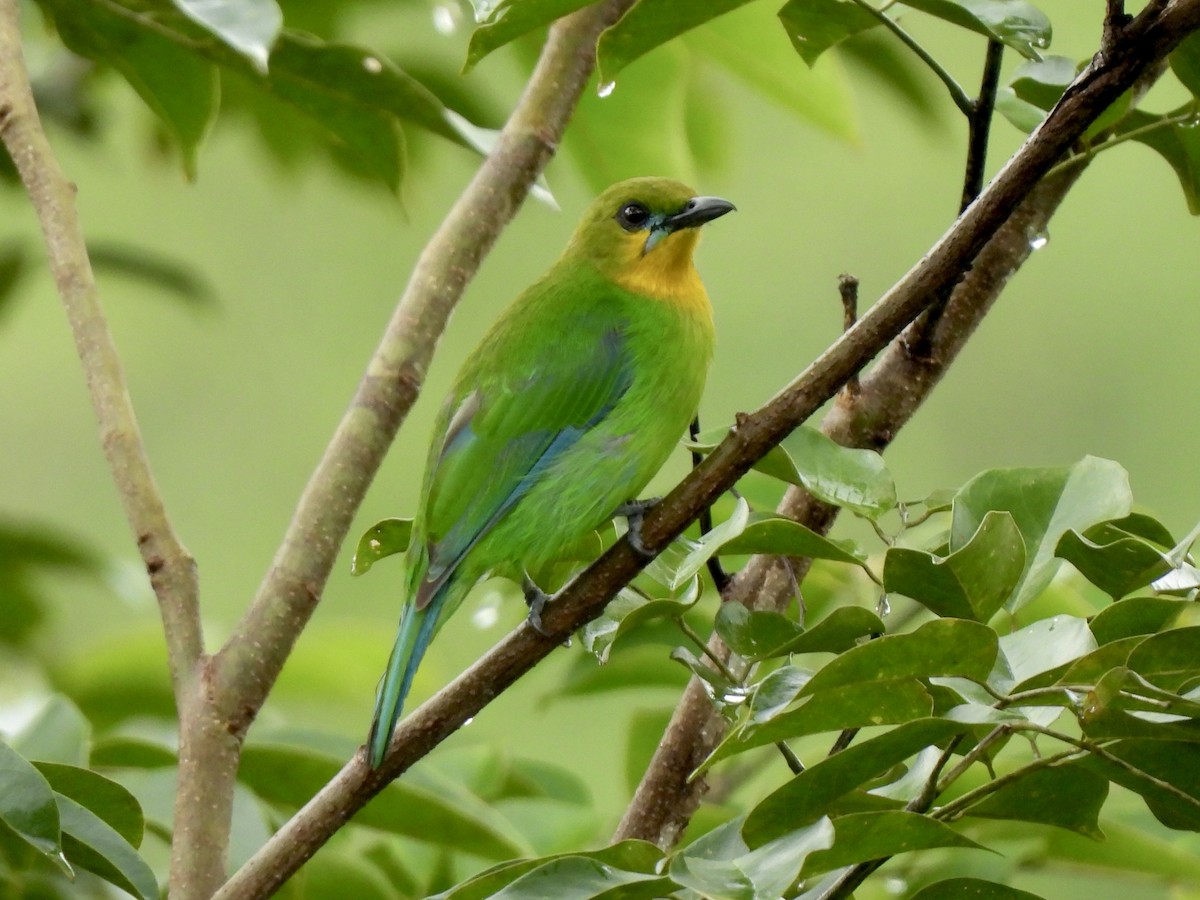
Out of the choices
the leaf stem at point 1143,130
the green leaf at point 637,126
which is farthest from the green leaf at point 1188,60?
the green leaf at point 637,126

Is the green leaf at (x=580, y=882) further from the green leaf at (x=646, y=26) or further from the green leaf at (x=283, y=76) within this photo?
the green leaf at (x=283, y=76)

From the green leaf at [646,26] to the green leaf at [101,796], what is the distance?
850mm

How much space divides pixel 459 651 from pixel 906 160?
388 centimetres

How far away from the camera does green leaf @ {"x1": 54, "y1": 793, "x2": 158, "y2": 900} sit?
1.37 m

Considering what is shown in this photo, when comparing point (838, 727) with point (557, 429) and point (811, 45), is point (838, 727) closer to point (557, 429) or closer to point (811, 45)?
point (811, 45)

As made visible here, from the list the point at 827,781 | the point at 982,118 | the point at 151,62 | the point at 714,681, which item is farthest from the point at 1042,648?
the point at 151,62

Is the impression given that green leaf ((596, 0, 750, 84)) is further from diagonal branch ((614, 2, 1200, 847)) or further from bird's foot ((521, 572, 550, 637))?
bird's foot ((521, 572, 550, 637))

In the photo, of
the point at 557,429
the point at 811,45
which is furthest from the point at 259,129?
the point at 811,45

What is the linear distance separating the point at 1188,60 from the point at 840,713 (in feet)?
2.58

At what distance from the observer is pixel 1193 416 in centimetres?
734

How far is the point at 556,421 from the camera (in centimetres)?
249

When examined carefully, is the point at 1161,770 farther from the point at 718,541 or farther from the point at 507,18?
the point at 507,18

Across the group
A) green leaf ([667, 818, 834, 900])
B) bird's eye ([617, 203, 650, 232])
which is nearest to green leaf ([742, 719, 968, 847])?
green leaf ([667, 818, 834, 900])

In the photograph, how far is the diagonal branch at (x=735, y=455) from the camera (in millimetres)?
1243
